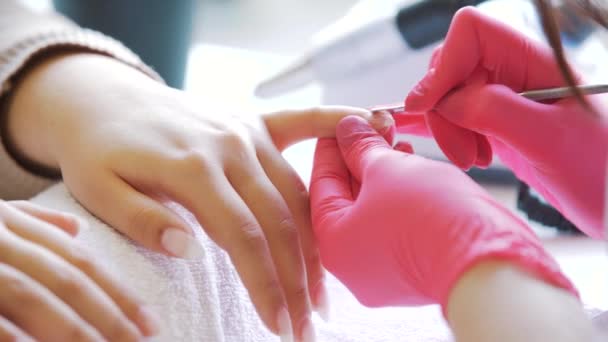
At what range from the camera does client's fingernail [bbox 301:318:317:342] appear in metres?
0.43

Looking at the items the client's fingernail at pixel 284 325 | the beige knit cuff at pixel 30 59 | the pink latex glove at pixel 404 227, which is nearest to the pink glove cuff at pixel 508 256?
the pink latex glove at pixel 404 227

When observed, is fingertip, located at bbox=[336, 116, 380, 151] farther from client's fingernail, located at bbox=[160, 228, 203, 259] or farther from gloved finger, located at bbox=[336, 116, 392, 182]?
client's fingernail, located at bbox=[160, 228, 203, 259]

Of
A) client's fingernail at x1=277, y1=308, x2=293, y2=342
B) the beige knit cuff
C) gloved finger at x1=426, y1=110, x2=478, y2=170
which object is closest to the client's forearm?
client's fingernail at x1=277, y1=308, x2=293, y2=342

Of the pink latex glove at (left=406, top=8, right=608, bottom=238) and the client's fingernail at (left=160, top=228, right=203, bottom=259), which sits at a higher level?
the pink latex glove at (left=406, top=8, right=608, bottom=238)

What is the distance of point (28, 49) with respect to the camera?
19.5 inches

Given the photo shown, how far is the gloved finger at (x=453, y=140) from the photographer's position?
53 cm

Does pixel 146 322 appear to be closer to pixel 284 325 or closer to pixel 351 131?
pixel 284 325

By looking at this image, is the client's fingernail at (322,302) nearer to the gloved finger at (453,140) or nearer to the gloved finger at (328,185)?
the gloved finger at (328,185)

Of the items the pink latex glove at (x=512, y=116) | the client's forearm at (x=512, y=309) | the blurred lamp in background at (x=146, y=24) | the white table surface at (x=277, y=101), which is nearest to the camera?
the client's forearm at (x=512, y=309)

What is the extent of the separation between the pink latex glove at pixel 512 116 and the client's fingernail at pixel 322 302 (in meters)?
0.16

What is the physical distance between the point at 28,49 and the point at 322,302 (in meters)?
0.31

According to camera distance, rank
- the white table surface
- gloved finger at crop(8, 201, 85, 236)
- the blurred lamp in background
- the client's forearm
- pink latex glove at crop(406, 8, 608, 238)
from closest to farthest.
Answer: the client's forearm, gloved finger at crop(8, 201, 85, 236), pink latex glove at crop(406, 8, 608, 238), the white table surface, the blurred lamp in background

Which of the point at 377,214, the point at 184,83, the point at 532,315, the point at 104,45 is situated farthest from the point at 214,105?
the point at 184,83

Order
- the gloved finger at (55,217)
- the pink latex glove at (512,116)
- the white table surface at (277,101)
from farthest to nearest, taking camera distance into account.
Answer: the white table surface at (277,101) < the pink latex glove at (512,116) < the gloved finger at (55,217)
